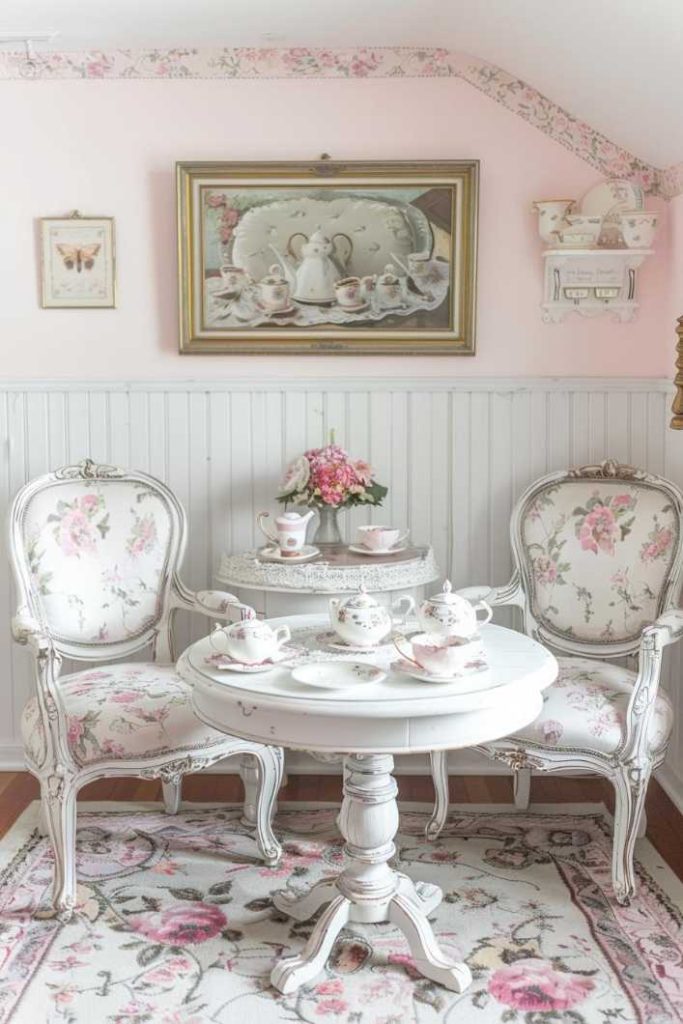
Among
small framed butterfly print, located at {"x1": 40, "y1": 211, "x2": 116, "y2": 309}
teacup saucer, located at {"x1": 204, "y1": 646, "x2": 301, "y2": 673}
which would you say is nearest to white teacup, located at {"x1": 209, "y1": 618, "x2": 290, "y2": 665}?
teacup saucer, located at {"x1": 204, "y1": 646, "x2": 301, "y2": 673}

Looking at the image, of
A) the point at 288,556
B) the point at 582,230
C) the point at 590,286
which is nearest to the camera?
the point at 288,556

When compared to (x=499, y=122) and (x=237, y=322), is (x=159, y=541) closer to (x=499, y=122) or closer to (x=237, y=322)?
(x=237, y=322)

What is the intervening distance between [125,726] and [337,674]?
0.73m

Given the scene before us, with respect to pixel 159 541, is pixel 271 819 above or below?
below

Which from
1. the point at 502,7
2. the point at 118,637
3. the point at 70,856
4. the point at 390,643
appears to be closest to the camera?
the point at 390,643

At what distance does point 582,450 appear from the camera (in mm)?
3758

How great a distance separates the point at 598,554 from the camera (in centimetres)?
342

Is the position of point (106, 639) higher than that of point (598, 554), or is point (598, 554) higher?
point (598, 554)

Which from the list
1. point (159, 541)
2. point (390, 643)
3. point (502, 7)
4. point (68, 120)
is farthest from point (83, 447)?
point (502, 7)

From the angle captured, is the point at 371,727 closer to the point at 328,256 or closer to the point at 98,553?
the point at 98,553

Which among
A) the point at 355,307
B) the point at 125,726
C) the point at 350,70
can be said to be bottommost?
the point at 125,726

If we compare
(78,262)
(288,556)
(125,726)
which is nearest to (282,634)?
(125,726)

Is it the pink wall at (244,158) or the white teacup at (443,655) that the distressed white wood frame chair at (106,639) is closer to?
the pink wall at (244,158)

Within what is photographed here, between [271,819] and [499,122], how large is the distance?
2.39m
